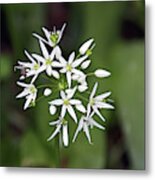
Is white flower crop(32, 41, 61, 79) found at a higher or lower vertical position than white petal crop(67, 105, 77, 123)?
higher

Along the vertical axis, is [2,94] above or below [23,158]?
above

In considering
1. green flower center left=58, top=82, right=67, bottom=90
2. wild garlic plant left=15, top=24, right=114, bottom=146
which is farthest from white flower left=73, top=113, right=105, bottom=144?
green flower center left=58, top=82, right=67, bottom=90

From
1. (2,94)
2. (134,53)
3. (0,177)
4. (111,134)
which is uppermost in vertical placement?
(134,53)

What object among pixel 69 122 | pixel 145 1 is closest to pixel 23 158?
pixel 69 122

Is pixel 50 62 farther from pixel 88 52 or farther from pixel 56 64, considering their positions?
pixel 88 52

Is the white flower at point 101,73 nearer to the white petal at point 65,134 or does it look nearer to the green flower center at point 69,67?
the green flower center at point 69,67

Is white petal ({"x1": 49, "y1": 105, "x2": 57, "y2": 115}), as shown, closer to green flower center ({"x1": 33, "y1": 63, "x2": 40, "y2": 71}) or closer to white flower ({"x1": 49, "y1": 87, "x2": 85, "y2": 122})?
white flower ({"x1": 49, "y1": 87, "x2": 85, "y2": 122})

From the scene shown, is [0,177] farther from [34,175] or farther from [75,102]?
[75,102]

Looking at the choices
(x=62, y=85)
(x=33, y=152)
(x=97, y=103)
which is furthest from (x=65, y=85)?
(x=33, y=152)
